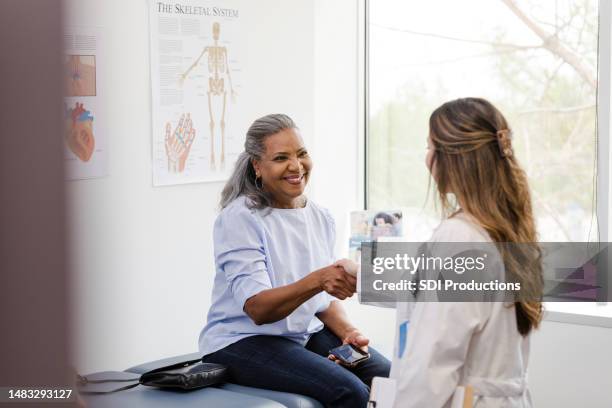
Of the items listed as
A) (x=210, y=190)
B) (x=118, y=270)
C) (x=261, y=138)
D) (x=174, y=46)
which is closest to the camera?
(x=261, y=138)

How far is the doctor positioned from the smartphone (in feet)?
2.42

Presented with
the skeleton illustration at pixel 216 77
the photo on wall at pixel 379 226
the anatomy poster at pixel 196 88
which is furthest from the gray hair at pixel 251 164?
the photo on wall at pixel 379 226

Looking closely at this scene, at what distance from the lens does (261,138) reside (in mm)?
2523

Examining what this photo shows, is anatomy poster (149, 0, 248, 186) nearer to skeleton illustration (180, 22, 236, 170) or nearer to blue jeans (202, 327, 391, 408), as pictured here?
skeleton illustration (180, 22, 236, 170)

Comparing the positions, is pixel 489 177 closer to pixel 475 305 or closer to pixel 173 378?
pixel 475 305

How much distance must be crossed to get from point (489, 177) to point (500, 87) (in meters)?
2.18

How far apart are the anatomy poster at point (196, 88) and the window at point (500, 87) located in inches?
37.8

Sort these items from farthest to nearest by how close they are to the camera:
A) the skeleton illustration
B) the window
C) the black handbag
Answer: the window → the skeleton illustration → the black handbag

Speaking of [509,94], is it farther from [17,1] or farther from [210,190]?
[17,1]

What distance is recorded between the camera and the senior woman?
2299 mm

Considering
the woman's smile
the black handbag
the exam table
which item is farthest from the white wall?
the woman's smile

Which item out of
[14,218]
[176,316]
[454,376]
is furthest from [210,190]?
[14,218]

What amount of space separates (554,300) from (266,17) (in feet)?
5.84

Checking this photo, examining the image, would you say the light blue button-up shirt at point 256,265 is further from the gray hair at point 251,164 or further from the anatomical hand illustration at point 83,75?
the anatomical hand illustration at point 83,75
